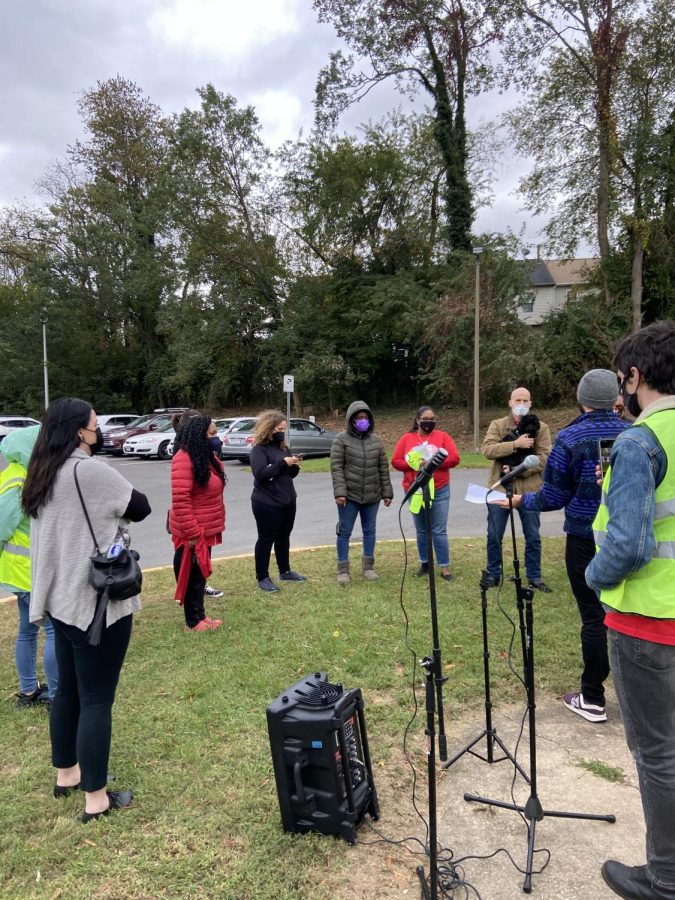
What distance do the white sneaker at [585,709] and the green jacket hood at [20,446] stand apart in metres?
3.51

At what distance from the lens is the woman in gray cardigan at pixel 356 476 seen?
238 inches

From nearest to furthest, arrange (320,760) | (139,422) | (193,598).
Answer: (320,760), (193,598), (139,422)

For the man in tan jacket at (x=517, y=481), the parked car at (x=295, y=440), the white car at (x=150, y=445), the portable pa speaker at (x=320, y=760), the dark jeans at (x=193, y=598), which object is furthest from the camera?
the white car at (x=150, y=445)

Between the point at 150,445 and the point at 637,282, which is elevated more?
the point at 637,282

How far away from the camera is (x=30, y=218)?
33875 millimetres

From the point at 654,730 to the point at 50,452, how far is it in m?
2.61

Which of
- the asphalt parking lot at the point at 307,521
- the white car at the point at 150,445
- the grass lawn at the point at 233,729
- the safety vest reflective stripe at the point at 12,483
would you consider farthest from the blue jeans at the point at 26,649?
the white car at the point at 150,445

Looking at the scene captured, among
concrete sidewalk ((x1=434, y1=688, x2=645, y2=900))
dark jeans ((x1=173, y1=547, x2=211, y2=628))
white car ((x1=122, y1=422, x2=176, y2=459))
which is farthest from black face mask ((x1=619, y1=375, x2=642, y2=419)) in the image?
white car ((x1=122, y1=422, x2=176, y2=459))

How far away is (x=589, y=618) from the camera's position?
3.32m

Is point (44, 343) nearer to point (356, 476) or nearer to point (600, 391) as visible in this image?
point (356, 476)

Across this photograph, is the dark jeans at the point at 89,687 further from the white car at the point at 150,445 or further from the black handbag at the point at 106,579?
the white car at the point at 150,445

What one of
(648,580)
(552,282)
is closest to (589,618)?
(648,580)

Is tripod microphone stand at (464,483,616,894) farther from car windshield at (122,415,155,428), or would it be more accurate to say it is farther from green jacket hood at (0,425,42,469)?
car windshield at (122,415,155,428)

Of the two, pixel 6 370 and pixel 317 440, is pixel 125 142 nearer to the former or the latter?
pixel 6 370
